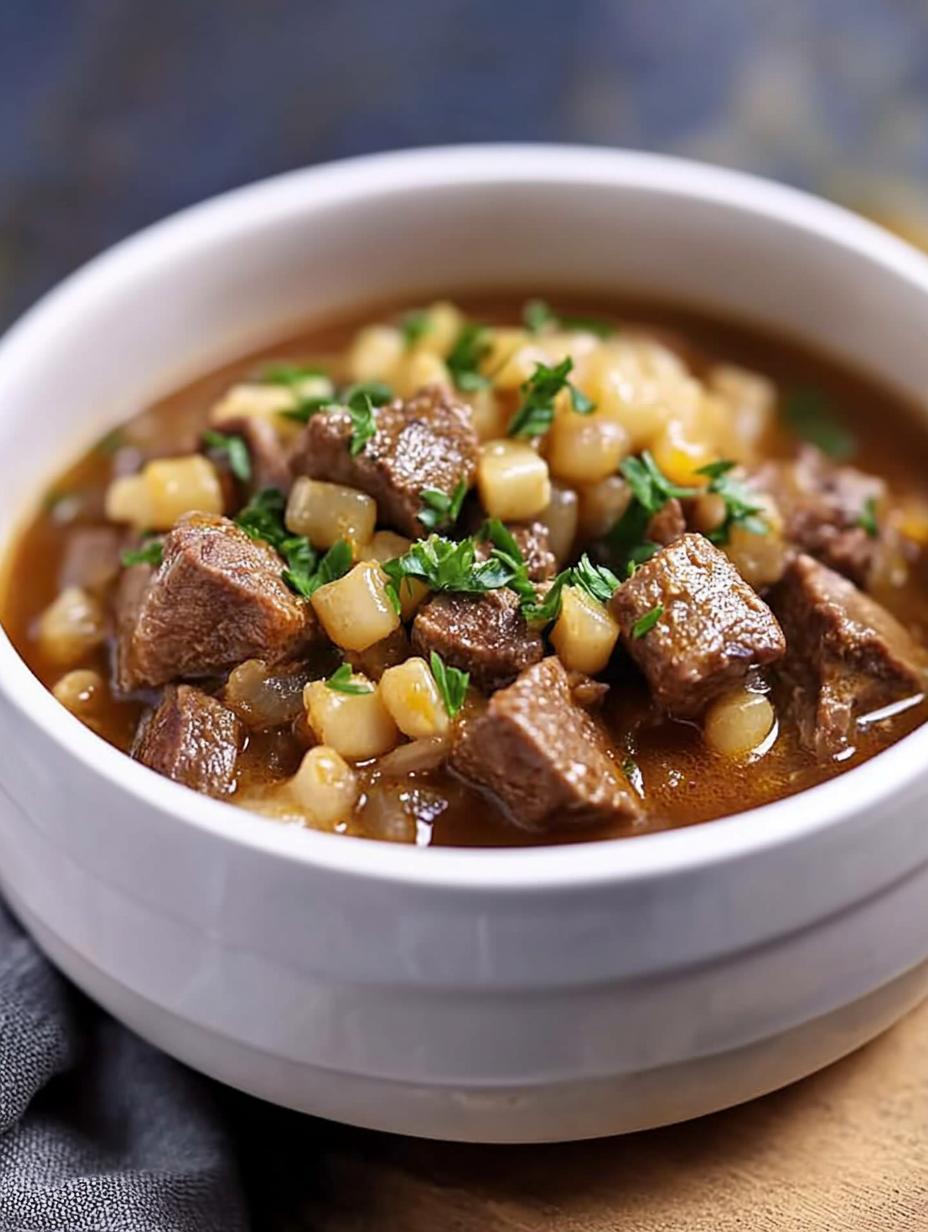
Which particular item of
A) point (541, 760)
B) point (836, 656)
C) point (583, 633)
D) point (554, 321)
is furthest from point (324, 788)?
point (554, 321)

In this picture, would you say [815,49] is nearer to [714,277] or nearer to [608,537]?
[714,277]

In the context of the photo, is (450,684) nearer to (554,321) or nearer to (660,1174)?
(660,1174)

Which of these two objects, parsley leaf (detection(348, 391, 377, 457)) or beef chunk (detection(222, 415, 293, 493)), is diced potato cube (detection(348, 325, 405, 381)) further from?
parsley leaf (detection(348, 391, 377, 457))

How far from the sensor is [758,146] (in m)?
5.23

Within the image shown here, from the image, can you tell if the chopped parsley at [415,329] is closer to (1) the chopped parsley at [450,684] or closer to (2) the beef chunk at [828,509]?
(2) the beef chunk at [828,509]

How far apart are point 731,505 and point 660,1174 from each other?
4.00 feet

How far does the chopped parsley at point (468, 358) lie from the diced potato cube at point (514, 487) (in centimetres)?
A: 39

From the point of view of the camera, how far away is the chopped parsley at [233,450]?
10.9 feet

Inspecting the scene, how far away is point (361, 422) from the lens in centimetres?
306

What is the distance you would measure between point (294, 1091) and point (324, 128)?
11.6ft

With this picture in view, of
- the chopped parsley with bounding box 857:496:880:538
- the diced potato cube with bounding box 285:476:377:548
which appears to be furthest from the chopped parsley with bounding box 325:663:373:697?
the chopped parsley with bounding box 857:496:880:538

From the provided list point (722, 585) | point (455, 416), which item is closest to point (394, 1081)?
point (722, 585)

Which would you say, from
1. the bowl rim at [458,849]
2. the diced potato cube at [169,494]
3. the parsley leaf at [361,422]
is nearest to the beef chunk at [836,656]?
the bowl rim at [458,849]

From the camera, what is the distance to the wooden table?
272cm
